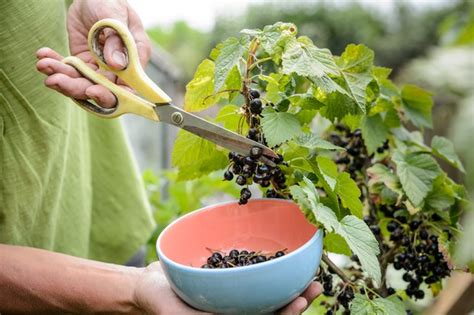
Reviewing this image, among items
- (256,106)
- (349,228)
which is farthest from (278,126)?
(349,228)


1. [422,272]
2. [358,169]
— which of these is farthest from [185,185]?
[422,272]

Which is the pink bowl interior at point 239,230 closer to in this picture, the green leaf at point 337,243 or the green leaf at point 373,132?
the green leaf at point 337,243

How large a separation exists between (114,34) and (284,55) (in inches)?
10.0

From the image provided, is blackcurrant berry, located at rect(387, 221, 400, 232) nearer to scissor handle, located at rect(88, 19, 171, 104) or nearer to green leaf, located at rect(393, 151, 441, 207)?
green leaf, located at rect(393, 151, 441, 207)

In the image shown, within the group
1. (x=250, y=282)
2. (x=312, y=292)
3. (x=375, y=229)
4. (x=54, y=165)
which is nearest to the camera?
(x=250, y=282)

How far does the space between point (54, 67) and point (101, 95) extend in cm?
8

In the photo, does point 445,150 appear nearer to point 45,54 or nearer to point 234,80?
point 234,80

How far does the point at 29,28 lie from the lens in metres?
1.09

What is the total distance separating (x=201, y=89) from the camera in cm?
90

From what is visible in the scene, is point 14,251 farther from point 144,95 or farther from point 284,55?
point 284,55

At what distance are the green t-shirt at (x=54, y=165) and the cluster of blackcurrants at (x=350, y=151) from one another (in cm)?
51

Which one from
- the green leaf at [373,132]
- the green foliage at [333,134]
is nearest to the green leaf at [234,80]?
the green foliage at [333,134]

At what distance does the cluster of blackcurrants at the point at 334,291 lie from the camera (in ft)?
2.83

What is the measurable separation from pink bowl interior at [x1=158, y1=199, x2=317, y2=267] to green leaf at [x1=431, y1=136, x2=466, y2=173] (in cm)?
26
